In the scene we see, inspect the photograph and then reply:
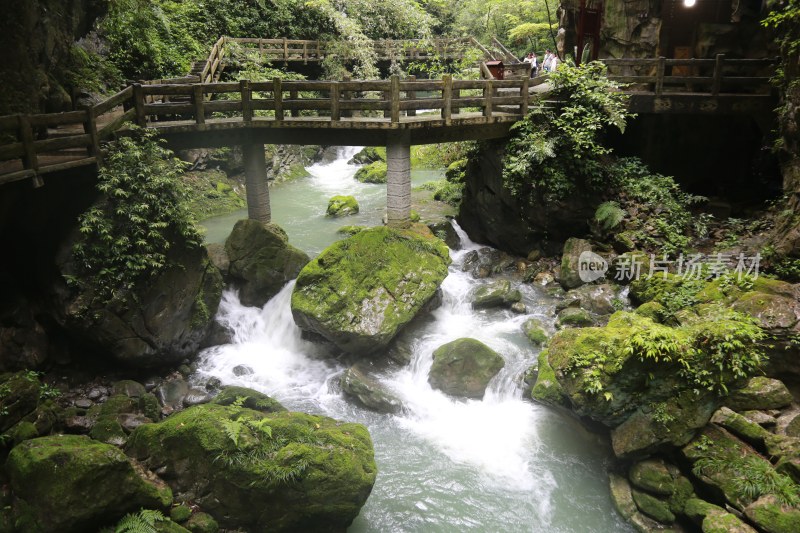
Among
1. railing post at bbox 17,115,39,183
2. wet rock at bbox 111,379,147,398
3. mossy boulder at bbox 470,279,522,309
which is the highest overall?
Answer: railing post at bbox 17,115,39,183

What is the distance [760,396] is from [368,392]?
736 centimetres

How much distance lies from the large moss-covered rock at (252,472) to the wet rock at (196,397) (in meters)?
3.28

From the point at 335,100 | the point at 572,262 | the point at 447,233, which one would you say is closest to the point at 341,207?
the point at 447,233

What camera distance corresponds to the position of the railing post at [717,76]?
14891 mm

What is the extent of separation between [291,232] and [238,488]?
13405mm

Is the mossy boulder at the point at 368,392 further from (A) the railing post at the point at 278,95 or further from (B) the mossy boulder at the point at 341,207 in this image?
(B) the mossy boulder at the point at 341,207

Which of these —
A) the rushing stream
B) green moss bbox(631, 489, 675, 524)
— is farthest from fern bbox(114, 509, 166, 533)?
green moss bbox(631, 489, 675, 524)

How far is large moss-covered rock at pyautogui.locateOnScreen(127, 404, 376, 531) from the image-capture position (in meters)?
7.57

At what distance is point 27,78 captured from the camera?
1109cm

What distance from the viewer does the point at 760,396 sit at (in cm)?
890

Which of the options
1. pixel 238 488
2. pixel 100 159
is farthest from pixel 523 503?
pixel 100 159

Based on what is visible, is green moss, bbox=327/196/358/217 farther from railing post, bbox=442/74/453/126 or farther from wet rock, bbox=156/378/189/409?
wet rock, bbox=156/378/189/409

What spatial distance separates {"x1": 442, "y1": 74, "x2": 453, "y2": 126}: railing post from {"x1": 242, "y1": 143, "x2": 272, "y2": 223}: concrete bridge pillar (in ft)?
18.8

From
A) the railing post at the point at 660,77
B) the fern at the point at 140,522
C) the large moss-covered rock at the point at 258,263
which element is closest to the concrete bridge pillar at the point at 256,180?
the large moss-covered rock at the point at 258,263
